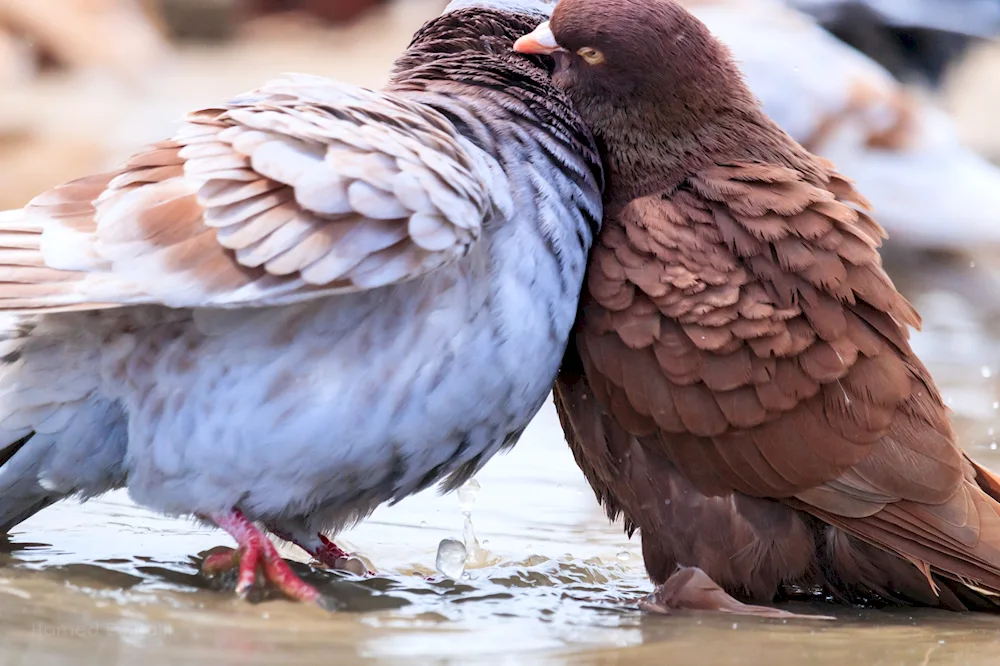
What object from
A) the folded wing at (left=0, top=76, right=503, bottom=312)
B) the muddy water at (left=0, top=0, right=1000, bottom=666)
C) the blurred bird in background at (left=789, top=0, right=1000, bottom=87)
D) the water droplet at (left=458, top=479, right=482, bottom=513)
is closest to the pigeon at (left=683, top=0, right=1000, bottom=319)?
the blurred bird in background at (left=789, top=0, right=1000, bottom=87)

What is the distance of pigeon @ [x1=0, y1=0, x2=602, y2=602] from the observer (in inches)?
121

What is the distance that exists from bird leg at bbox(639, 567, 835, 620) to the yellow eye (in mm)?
1466

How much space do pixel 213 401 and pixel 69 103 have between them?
32.7 feet

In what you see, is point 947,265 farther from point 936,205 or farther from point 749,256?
point 749,256

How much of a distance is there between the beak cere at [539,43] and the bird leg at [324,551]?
1.57 m

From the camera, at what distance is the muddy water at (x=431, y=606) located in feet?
9.07

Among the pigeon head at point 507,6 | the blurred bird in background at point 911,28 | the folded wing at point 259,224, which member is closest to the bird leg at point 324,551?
the folded wing at point 259,224

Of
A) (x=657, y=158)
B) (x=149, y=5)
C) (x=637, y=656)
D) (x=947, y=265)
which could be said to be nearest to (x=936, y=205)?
(x=947, y=265)

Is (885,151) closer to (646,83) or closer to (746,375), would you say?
(646,83)

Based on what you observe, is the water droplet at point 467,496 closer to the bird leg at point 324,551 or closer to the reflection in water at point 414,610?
the reflection in water at point 414,610

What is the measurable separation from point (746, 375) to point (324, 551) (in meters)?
1.35

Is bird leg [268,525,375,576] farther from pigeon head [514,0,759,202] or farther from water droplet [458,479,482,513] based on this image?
pigeon head [514,0,759,202]

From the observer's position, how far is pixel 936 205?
31.1ft

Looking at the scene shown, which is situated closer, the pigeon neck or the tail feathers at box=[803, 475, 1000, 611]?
the tail feathers at box=[803, 475, 1000, 611]
